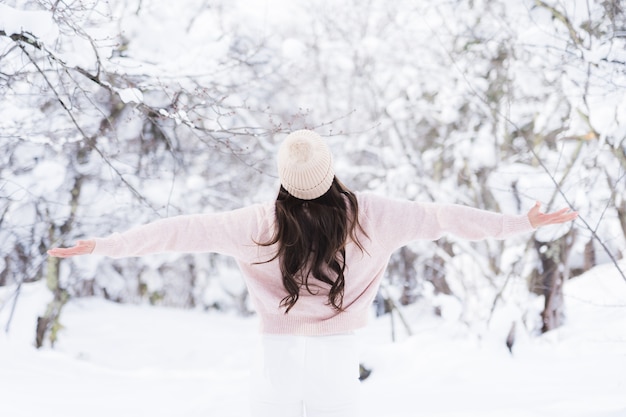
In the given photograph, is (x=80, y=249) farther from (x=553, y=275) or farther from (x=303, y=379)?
(x=553, y=275)

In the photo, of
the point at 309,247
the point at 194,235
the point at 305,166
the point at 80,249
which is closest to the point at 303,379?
the point at 309,247

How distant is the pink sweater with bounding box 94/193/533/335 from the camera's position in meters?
1.99

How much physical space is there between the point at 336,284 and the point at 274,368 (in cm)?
34

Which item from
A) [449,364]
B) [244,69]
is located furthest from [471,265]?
[244,69]

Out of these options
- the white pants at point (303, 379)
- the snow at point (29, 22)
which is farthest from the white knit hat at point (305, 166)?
the snow at point (29, 22)

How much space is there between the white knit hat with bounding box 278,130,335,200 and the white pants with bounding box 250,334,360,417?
49 centimetres

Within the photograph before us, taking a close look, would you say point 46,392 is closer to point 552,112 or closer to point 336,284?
point 336,284

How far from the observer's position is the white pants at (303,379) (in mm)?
1952

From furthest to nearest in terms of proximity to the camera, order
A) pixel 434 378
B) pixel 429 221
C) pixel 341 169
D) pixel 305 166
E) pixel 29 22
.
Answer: pixel 341 169 → pixel 434 378 → pixel 29 22 → pixel 429 221 → pixel 305 166

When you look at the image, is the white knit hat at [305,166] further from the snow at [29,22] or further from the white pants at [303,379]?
the snow at [29,22]

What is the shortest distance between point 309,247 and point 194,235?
0.39 metres

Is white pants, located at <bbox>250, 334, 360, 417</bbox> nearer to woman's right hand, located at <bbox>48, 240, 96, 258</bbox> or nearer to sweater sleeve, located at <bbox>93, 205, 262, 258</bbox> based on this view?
sweater sleeve, located at <bbox>93, 205, 262, 258</bbox>

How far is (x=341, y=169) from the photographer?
8.09 metres

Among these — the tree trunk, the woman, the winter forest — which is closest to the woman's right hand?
the woman
